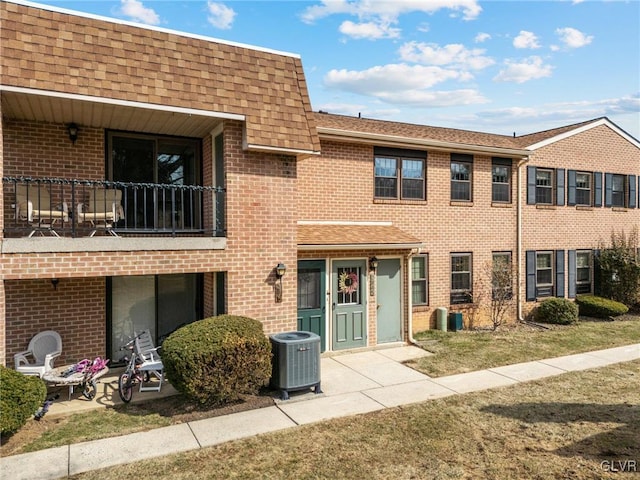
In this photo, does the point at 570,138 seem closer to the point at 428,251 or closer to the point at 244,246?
the point at 428,251

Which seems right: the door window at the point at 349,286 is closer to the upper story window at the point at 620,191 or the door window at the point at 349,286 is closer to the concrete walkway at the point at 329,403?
the concrete walkway at the point at 329,403

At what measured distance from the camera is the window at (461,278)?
13726 mm

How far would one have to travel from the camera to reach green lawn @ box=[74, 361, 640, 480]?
5.31 meters

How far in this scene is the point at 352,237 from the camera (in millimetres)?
10992

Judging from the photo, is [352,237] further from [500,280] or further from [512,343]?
[500,280]

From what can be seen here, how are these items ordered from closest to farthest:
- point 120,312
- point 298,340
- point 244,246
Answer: point 298,340 < point 244,246 < point 120,312

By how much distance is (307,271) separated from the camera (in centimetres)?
1059

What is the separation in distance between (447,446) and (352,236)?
5.94 meters

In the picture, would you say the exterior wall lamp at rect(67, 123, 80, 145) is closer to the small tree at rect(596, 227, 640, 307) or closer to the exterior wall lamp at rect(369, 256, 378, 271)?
the exterior wall lamp at rect(369, 256, 378, 271)

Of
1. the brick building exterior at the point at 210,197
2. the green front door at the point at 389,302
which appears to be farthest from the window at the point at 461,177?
the green front door at the point at 389,302

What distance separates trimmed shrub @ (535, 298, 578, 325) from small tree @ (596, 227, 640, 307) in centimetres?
270

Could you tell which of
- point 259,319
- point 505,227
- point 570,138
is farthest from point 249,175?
point 570,138

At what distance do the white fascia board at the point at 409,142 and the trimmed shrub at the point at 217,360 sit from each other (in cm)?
601

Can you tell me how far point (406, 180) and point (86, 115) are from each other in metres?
8.42
